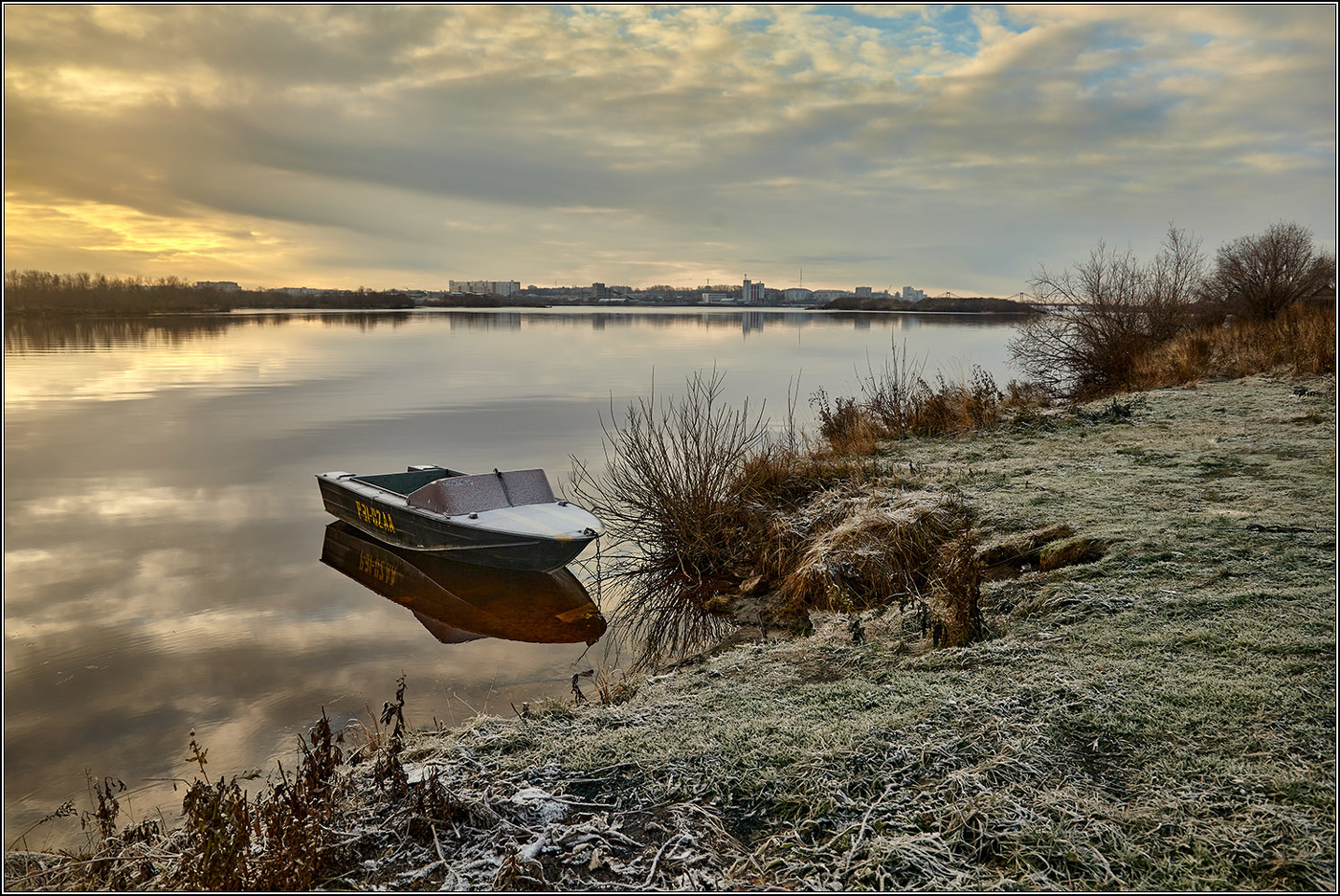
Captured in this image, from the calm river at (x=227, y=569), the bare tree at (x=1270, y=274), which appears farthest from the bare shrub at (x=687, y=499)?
the bare tree at (x=1270, y=274)

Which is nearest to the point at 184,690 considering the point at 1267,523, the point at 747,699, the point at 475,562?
the point at 475,562

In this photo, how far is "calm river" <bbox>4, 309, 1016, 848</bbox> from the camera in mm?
6578

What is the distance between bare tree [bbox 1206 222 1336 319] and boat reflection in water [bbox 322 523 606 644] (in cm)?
2602

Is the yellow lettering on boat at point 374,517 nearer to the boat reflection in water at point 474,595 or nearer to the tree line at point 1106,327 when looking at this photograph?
the boat reflection in water at point 474,595

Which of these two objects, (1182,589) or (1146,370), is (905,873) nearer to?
(1182,589)

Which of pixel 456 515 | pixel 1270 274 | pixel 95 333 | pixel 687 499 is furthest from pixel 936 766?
pixel 95 333

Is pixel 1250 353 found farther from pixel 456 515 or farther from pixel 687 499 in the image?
pixel 456 515

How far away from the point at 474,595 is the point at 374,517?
9.08ft

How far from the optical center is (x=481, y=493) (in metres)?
10.8

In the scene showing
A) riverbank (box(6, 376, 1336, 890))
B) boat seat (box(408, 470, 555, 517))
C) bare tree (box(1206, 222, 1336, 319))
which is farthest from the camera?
bare tree (box(1206, 222, 1336, 319))

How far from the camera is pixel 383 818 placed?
3537 mm

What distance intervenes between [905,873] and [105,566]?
11936 millimetres

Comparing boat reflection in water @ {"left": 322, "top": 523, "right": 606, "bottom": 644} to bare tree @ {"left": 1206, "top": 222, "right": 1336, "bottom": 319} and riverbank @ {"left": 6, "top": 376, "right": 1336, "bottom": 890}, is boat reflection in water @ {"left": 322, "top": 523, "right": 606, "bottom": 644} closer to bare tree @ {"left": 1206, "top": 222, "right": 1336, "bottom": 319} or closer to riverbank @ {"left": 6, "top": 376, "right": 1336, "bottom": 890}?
riverbank @ {"left": 6, "top": 376, "right": 1336, "bottom": 890}

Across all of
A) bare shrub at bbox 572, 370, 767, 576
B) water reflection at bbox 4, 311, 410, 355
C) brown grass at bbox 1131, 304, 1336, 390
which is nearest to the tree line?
brown grass at bbox 1131, 304, 1336, 390
